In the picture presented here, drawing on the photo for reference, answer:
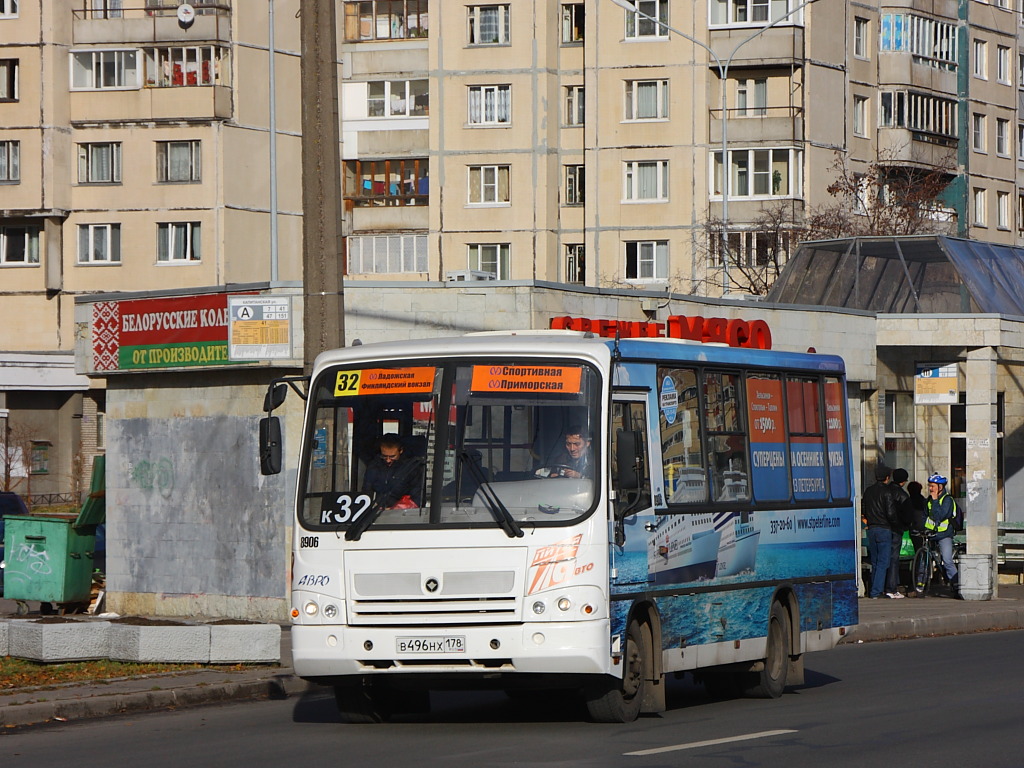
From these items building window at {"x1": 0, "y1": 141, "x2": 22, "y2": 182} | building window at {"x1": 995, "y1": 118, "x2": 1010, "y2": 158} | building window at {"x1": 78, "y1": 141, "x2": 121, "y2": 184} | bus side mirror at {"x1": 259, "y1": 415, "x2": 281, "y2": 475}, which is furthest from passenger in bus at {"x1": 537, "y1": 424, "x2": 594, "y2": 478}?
building window at {"x1": 995, "y1": 118, "x2": 1010, "y2": 158}

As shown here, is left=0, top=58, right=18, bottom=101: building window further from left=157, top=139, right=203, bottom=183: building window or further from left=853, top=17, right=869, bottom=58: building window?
left=853, top=17, right=869, bottom=58: building window

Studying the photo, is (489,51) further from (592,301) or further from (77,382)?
(592,301)

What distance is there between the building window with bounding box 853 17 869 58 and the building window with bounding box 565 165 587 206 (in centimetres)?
1078

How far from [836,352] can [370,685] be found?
49.1 ft

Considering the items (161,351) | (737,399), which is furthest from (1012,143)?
(737,399)

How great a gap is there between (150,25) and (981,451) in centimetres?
4612

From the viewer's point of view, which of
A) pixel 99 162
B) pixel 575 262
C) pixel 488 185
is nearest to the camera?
pixel 99 162

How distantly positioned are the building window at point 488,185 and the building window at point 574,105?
121 inches

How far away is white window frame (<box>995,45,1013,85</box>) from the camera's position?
79.2 meters

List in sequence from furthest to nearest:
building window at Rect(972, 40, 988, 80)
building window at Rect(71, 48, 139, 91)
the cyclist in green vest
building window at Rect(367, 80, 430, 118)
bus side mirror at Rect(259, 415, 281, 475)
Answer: building window at Rect(972, 40, 988, 80), building window at Rect(367, 80, 430, 118), building window at Rect(71, 48, 139, 91), the cyclist in green vest, bus side mirror at Rect(259, 415, 281, 475)

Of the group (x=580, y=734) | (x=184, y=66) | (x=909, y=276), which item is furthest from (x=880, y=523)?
(x=184, y=66)

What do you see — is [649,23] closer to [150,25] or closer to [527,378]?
[150,25]

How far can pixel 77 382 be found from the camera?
216 ft

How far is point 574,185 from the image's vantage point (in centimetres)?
6994
